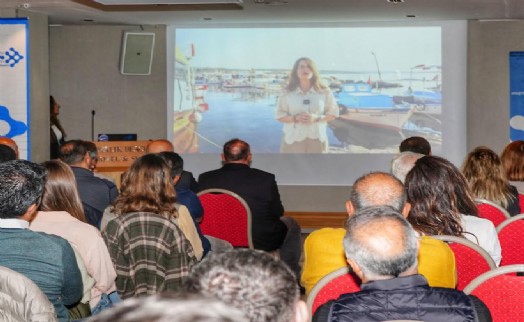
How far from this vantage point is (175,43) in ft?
35.5

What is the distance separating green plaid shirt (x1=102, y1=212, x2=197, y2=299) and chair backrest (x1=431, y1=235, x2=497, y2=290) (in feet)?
4.35

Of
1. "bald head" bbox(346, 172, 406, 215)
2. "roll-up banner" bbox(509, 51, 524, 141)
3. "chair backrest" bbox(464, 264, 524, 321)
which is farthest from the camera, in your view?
"roll-up banner" bbox(509, 51, 524, 141)

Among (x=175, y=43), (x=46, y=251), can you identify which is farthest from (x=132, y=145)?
(x=46, y=251)

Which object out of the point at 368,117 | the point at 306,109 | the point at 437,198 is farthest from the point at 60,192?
the point at 368,117

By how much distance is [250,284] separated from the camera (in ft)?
3.98

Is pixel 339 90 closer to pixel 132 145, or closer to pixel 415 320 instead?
pixel 132 145

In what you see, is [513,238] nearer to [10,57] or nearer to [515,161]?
[515,161]

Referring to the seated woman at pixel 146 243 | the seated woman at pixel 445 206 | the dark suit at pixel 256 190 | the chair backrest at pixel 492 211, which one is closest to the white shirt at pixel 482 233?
the seated woman at pixel 445 206

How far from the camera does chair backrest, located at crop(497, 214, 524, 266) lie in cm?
405

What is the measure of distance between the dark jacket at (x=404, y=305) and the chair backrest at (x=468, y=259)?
912 millimetres

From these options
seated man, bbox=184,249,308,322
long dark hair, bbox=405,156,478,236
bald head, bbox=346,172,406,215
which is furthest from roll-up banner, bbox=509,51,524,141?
seated man, bbox=184,249,308,322

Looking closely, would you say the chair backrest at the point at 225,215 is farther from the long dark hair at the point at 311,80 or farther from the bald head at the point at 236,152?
the long dark hair at the point at 311,80

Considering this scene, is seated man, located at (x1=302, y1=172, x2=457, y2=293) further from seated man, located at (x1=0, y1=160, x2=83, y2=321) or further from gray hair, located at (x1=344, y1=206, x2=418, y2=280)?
seated man, located at (x1=0, y1=160, x2=83, y2=321)

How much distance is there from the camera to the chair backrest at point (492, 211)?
4.61 m
